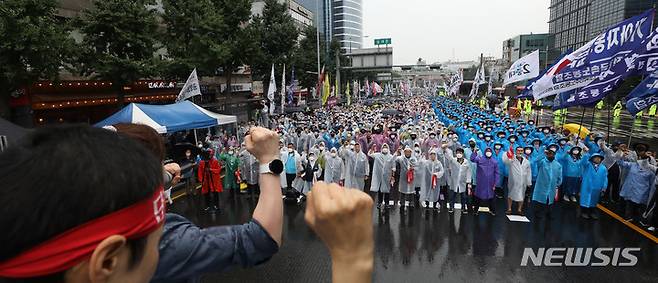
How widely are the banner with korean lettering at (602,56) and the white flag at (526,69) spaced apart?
3320 mm

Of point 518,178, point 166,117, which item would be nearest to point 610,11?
point 518,178

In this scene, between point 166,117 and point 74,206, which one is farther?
point 166,117

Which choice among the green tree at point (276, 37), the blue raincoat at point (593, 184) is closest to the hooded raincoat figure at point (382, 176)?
the blue raincoat at point (593, 184)

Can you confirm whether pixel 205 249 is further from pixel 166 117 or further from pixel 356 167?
pixel 166 117

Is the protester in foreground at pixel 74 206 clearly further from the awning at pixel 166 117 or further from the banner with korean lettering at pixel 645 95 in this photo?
the banner with korean lettering at pixel 645 95

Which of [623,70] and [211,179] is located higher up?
[623,70]

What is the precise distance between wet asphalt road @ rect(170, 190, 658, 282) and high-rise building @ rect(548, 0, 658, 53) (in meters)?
53.5

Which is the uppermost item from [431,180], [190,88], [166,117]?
[190,88]

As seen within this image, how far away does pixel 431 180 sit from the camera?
29.6ft

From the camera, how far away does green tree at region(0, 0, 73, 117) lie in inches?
354

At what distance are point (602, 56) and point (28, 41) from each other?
13488mm

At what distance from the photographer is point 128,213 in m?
0.83

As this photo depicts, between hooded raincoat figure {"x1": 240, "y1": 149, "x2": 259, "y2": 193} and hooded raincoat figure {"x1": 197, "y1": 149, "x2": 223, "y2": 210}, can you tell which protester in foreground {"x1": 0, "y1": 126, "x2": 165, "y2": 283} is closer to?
hooded raincoat figure {"x1": 197, "y1": 149, "x2": 223, "y2": 210}

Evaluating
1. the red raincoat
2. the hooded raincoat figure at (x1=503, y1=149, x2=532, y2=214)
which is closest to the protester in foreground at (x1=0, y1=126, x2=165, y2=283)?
the red raincoat
